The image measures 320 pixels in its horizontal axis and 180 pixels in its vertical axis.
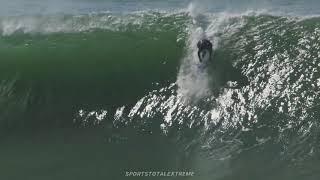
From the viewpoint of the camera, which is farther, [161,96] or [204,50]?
[204,50]

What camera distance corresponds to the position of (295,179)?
449 inches

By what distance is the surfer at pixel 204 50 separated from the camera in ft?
50.2

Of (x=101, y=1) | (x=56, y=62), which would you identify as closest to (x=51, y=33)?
(x=56, y=62)

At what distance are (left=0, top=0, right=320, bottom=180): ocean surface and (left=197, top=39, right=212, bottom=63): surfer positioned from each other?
0.71 ft

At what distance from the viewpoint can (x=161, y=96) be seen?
14.5m

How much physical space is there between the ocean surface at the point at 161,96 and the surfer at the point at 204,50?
8.5 inches

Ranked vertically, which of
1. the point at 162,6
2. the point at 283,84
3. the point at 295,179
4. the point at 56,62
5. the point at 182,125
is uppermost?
the point at 162,6

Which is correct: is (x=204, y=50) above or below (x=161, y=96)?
above

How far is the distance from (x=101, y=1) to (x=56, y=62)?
6.57 meters

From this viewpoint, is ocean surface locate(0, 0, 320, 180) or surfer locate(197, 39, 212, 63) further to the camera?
surfer locate(197, 39, 212, 63)

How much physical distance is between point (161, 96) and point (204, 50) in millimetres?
1873

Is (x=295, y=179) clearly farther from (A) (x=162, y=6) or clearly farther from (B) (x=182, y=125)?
(A) (x=162, y=6)

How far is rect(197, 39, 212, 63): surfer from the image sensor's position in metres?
15.3

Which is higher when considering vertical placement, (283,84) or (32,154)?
(283,84)
